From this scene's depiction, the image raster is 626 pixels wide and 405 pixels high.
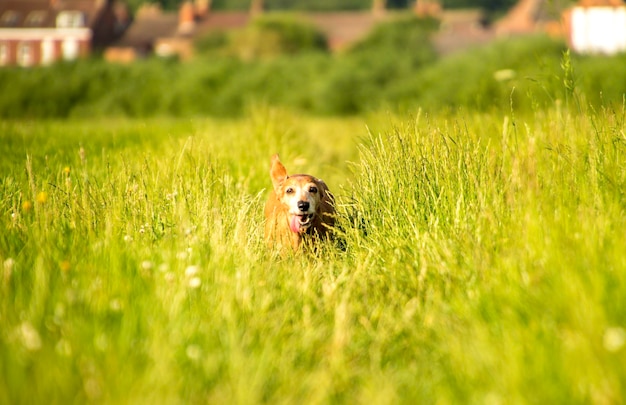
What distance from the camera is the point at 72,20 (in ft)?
244

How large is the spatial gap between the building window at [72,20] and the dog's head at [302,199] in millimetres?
70896

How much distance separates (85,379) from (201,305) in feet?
3.04

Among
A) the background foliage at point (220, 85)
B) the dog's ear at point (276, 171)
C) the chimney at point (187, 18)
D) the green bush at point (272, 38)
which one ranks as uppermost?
the dog's ear at point (276, 171)

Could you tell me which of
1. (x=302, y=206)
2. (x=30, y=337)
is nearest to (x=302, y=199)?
(x=302, y=206)

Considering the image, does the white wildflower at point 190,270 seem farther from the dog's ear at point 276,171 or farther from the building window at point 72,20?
the building window at point 72,20

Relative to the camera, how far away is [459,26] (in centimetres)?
7775

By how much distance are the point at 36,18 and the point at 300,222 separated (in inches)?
2865

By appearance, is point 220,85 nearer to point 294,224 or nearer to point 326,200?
point 326,200

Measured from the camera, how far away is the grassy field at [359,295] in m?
3.47

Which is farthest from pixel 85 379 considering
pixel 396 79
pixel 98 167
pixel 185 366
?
pixel 396 79

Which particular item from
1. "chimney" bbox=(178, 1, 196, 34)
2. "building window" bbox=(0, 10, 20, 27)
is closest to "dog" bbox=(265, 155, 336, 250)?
"building window" bbox=(0, 10, 20, 27)

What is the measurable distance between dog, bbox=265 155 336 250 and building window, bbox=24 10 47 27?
71515 millimetres

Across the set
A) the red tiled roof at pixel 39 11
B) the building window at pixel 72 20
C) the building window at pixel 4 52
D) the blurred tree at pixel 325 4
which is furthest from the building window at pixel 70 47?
the blurred tree at pixel 325 4

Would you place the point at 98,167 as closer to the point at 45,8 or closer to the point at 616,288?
the point at 616,288
